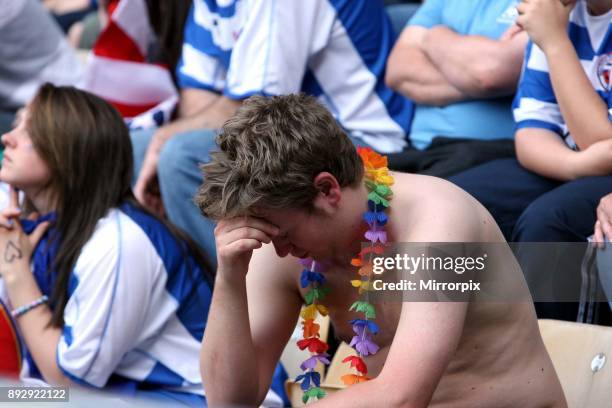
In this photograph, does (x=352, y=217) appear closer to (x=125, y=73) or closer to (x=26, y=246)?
(x=26, y=246)

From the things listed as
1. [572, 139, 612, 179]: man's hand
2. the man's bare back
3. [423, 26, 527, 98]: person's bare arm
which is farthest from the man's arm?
[423, 26, 527, 98]: person's bare arm

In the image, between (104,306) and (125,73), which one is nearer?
(104,306)

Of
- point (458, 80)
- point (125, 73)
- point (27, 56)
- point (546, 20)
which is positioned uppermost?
point (546, 20)

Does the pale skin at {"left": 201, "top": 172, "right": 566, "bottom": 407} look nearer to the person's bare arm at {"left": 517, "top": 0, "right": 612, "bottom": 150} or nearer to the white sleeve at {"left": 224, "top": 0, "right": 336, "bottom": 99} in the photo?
the person's bare arm at {"left": 517, "top": 0, "right": 612, "bottom": 150}

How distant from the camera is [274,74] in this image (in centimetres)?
320

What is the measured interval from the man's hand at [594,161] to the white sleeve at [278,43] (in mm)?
1050

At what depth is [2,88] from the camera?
4.33 meters

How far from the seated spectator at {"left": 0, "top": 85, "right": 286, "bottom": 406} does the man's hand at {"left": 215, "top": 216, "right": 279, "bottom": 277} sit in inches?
31.9

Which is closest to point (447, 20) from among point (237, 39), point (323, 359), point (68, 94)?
point (237, 39)

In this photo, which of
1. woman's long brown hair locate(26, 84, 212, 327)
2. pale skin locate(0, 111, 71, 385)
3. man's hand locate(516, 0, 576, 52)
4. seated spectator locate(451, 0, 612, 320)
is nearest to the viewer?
seated spectator locate(451, 0, 612, 320)

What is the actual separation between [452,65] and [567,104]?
21.9 inches

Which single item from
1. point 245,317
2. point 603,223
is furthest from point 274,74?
point 245,317

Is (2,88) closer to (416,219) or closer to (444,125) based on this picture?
(444,125)

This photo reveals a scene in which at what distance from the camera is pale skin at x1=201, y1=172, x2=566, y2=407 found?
1.68 meters
